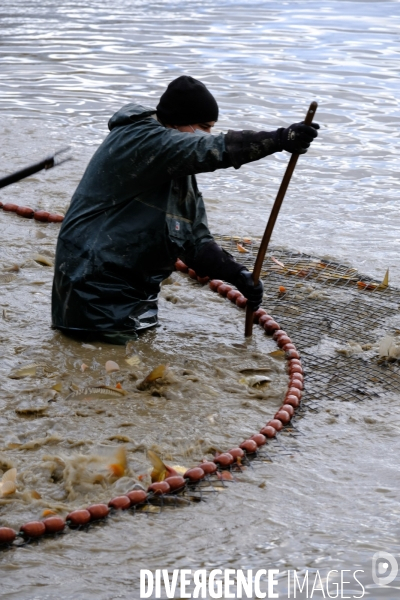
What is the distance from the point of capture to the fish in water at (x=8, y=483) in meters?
3.54

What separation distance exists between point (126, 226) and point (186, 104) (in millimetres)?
716

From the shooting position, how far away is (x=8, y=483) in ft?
11.7

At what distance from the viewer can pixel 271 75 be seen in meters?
12.1

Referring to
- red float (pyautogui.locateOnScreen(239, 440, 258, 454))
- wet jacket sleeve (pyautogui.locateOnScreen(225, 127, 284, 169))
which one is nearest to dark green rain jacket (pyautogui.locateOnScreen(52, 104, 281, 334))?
wet jacket sleeve (pyautogui.locateOnScreen(225, 127, 284, 169))

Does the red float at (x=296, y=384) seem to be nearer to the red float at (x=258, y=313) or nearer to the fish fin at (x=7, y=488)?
the red float at (x=258, y=313)

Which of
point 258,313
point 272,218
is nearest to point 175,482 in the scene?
point 272,218

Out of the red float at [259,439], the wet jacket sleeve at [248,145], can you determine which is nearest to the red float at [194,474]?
the red float at [259,439]

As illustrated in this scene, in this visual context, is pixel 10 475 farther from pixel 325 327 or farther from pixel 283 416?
pixel 325 327

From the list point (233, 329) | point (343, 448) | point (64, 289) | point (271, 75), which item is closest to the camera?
point (343, 448)

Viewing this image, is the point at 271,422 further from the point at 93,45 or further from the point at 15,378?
the point at 93,45

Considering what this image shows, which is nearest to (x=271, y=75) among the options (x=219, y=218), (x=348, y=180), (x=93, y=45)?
(x=93, y=45)

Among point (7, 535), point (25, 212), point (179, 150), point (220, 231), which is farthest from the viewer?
point (25, 212)

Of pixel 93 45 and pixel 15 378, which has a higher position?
pixel 93 45

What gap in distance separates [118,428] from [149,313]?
1.19 metres
